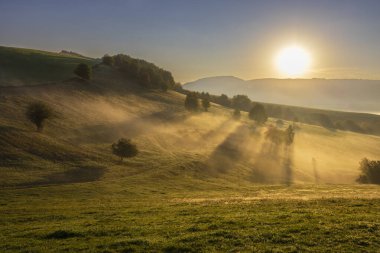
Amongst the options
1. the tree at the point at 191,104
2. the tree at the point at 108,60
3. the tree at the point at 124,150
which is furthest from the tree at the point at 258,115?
the tree at the point at 124,150

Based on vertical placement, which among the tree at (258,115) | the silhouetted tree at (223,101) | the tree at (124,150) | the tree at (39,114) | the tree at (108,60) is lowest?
the tree at (124,150)

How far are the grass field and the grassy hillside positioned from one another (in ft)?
28.5

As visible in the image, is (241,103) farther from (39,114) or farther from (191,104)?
(39,114)

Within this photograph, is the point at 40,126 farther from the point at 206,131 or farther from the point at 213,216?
the point at 213,216

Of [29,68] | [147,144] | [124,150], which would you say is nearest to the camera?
[124,150]

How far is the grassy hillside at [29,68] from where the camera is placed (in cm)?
11576

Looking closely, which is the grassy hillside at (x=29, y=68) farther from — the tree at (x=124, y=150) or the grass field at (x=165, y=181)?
the tree at (x=124, y=150)

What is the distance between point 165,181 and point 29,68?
304ft

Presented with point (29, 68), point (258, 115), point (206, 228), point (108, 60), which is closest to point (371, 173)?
point (206, 228)

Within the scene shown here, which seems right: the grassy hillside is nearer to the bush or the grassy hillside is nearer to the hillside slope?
the hillside slope

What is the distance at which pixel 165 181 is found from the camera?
6128 centimetres

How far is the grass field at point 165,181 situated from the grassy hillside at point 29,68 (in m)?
8.70

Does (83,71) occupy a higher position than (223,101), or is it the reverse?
(83,71)

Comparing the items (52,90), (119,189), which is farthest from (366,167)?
(52,90)
